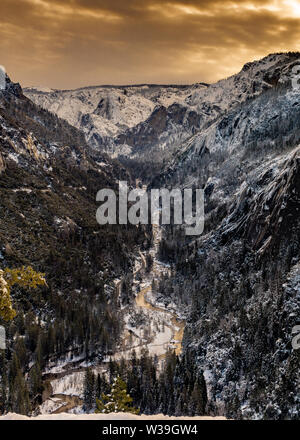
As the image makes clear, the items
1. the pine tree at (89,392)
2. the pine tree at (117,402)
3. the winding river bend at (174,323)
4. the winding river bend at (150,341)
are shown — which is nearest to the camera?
the pine tree at (117,402)

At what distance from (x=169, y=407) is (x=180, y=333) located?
1963 inches

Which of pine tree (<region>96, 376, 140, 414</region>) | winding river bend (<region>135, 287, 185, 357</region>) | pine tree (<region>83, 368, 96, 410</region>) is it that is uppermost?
winding river bend (<region>135, 287, 185, 357</region>)

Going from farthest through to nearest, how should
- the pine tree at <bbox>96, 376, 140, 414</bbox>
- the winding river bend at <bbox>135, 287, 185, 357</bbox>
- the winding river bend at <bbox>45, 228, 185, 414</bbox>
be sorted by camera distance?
1. the winding river bend at <bbox>135, 287, 185, 357</bbox>
2. the winding river bend at <bbox>45, 228, 185, 414</bbox>
3. the pine tree at <bbox>96, 376, 140, 414</bbox>

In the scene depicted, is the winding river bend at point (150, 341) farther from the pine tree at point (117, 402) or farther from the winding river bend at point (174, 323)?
the pine tree at point (117, 402)

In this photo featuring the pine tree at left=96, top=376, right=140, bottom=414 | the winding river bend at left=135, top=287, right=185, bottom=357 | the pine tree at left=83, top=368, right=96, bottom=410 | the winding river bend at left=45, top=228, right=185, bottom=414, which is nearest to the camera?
the pine tree at left=96, top=376, right=140, bottom=414

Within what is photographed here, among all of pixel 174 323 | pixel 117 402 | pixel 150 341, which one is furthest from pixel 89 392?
pixel 117 402

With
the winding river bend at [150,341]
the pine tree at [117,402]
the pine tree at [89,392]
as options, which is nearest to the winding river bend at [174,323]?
the winding river bend at [150,341]

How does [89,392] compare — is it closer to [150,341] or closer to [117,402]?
[150,341]

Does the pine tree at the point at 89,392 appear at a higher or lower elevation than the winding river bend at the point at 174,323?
lower

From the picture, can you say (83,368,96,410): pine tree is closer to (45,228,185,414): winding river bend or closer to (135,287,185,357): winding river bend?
(45,228,185,414): winding river bend

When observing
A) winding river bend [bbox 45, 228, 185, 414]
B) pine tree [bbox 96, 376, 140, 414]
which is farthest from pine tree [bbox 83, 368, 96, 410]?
pine tree [bbox 96, 376, 140, 414]

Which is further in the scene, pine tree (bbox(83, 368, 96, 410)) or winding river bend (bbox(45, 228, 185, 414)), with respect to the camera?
winding river bend (bbox(45, 228, 185, 414))

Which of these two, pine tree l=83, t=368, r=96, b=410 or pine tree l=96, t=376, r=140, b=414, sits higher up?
pine tree l=96, t=376, r=140, b=414
